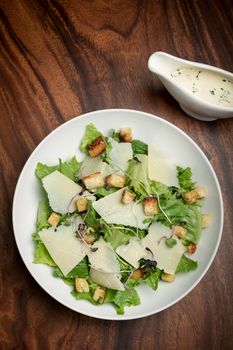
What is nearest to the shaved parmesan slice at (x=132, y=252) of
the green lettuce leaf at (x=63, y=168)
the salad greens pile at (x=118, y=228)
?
the salad greens pile at (x=118, y=228)

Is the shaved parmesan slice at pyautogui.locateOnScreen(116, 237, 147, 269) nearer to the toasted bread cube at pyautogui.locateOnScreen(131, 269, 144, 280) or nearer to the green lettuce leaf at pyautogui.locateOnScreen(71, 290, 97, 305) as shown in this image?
the toasted bread cube at pyautogui.locateOnScreen(131, 269, 144, 280)

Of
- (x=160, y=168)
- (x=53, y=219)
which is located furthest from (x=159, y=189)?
(x=53, y=219)

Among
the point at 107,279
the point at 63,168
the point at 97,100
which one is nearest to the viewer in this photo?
the point at 107,279

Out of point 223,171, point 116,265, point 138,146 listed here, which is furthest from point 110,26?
point 116,265

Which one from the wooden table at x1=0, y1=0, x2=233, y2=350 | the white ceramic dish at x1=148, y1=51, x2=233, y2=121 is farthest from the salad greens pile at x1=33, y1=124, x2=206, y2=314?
the white ceramic dish at x1=148, y1=51, x2=233, y2=121

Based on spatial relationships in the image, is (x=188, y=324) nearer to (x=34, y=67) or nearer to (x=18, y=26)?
(x=34, y=67)

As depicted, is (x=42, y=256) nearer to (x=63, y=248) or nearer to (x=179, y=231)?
(x=63, y=248)
